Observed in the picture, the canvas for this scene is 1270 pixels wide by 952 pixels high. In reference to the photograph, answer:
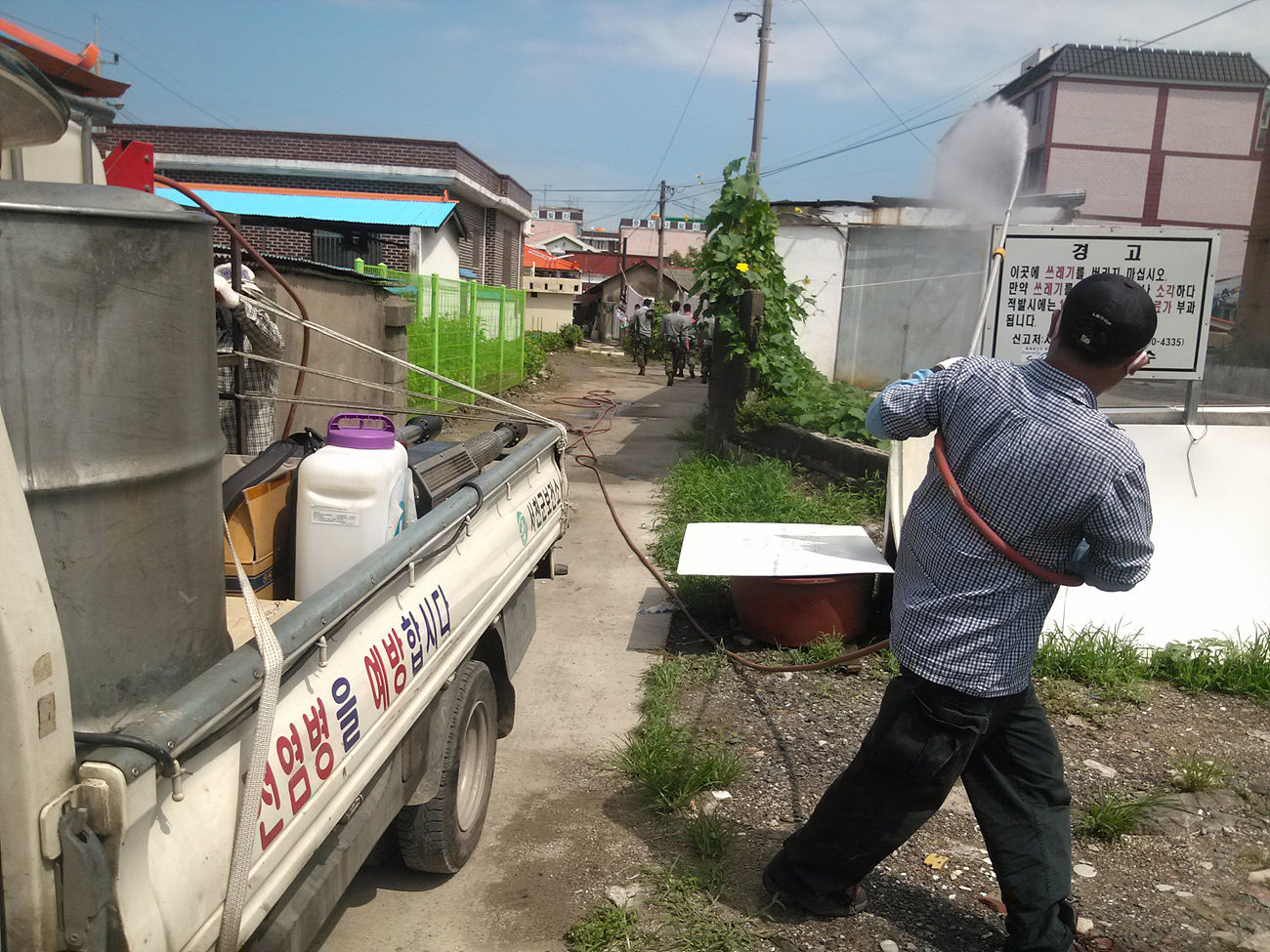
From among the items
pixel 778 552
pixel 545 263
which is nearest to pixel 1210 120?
pixel 545 263

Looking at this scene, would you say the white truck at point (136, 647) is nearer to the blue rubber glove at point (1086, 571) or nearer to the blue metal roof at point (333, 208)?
the blue rubber glove at point (1086, 571)

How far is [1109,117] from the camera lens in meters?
35.6

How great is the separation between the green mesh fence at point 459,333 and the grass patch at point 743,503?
241 centimetres

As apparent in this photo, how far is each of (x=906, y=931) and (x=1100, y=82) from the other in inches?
1563

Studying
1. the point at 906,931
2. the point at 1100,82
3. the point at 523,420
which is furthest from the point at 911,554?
the point at 1100,82

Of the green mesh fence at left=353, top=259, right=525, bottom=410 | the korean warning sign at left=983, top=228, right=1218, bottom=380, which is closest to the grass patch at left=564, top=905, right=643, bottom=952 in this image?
the korean warning sign at left=983, top=228, right=1218, bottom=380

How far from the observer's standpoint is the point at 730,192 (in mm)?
9945

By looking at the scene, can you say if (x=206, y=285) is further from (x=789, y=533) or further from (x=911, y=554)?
(x=789, y=533)

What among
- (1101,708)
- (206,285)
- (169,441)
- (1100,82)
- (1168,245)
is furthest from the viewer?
(1100,82)

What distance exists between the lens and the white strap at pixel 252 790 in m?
1.69

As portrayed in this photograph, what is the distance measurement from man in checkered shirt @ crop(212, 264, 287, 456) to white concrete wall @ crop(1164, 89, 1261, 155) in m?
38.9

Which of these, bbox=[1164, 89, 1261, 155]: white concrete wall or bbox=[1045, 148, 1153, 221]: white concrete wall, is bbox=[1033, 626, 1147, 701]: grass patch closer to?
bbox=[1045, 148, 1153, 221]: white concrete wall

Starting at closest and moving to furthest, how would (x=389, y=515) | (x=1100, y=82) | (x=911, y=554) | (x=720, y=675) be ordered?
(x=911, y=554) < (x=389, y=515) < (x=720, y=675) < (x=1100, y=82)

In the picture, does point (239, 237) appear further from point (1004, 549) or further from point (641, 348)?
point (641, 348)
